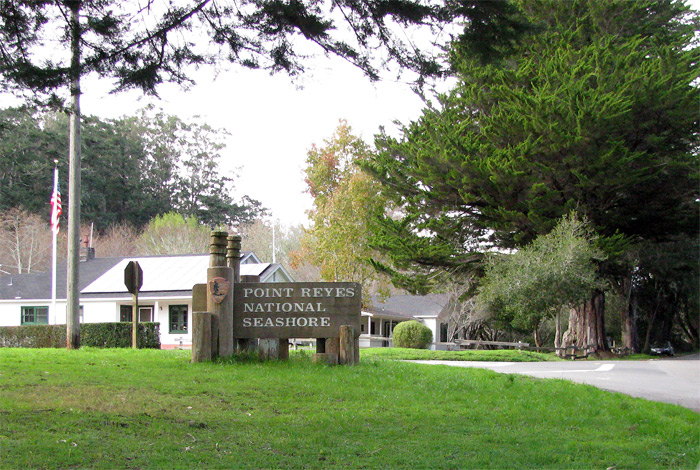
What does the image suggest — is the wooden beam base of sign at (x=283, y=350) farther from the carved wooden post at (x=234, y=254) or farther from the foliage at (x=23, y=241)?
the foliage at (x=23, y=241)

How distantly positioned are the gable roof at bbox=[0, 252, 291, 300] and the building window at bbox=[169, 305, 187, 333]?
1.51 m

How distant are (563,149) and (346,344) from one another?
57.3 feet

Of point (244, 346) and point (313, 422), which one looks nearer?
point (313, 422)

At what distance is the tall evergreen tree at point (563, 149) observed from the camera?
2602 centimetres

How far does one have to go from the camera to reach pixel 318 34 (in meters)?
8.38

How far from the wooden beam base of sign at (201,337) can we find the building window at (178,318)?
23685 mm

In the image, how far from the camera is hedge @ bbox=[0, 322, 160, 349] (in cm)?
2267

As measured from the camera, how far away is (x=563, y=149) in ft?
87.1

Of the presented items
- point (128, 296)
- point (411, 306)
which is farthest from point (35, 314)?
point (411, 306)

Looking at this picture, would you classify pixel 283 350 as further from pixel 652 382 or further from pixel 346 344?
pixel 652 382

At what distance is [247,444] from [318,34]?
195 inches

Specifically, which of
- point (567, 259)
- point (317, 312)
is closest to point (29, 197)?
point (567, 259)

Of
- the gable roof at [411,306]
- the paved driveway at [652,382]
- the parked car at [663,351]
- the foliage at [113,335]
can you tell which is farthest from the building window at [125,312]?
the parked car at [663,351]

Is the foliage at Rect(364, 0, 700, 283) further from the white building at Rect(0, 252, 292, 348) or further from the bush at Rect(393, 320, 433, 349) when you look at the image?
the white building at Rect(0, 252, 292, 348)
